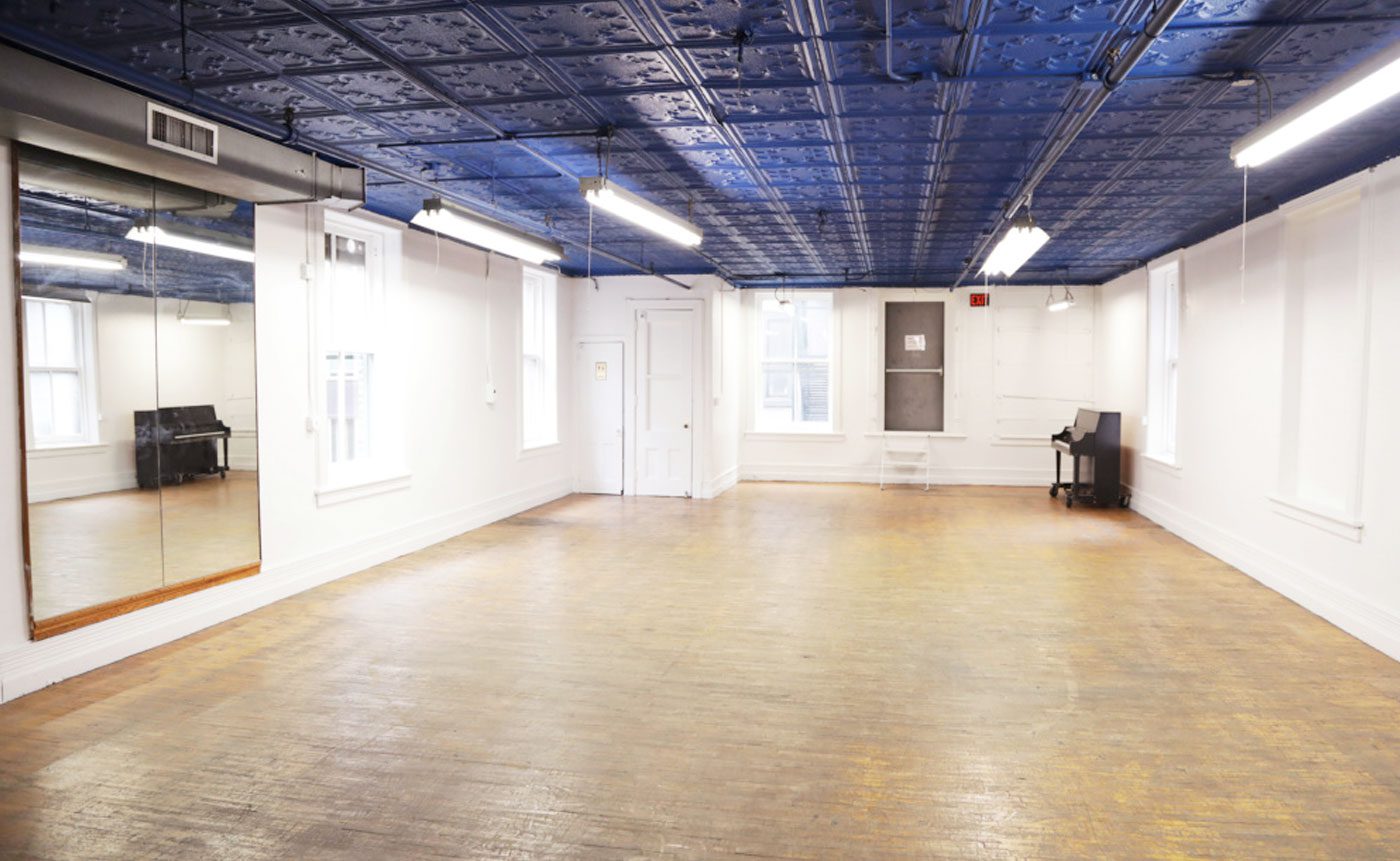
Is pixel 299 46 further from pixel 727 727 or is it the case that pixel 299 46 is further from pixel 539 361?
pixel 539 361

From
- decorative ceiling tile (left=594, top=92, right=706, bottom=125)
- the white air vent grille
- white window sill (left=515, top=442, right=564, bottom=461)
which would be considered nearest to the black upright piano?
white window sill (left=515, top=442, right=564, bottom=461)

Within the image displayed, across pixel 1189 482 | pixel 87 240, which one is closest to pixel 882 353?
pixel 1189 482

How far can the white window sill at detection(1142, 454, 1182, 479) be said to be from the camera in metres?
8.42

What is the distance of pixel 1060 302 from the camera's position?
36.5 feet

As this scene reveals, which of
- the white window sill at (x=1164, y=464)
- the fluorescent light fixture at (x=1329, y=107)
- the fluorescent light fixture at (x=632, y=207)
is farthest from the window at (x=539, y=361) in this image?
the fluorescent light fixture at (x=1329, y=107)

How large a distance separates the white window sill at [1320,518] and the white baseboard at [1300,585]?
324 millimetres

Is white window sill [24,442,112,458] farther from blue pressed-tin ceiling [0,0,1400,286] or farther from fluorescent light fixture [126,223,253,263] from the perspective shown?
blue pressed-tin ceiling [0,0,1400,286]

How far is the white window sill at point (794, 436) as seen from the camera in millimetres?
12555

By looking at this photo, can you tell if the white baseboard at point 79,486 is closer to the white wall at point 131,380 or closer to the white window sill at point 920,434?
the white wall at point 131,380

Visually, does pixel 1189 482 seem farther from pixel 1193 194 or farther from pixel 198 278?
pixel 198 278

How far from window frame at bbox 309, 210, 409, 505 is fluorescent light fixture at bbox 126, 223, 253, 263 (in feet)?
2.95

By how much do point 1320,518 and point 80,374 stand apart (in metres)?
7.32

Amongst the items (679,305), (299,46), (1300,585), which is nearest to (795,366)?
(679,305)

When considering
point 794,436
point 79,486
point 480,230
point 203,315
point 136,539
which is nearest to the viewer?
point 79,486
